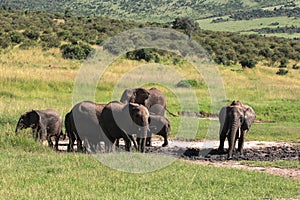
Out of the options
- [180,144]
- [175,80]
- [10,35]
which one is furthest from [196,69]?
[180,144]

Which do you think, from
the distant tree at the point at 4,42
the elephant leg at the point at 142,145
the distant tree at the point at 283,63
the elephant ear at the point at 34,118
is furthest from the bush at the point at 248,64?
the elephant ear at the point at 34,118

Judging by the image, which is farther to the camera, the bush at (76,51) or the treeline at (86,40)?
the treeline at (86,40)

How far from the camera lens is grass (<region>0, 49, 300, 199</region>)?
36.7 ft

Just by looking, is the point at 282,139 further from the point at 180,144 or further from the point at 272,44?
the point at 272,44

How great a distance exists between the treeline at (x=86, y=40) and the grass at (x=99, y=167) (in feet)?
42.2

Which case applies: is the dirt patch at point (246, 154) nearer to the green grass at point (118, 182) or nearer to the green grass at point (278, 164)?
the green grass at point (278, 164)

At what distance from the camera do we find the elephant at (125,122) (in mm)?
16781

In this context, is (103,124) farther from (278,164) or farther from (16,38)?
(16,38)

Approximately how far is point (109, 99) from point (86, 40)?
22.3m

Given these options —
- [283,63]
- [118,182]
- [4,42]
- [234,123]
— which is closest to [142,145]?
[234,123]

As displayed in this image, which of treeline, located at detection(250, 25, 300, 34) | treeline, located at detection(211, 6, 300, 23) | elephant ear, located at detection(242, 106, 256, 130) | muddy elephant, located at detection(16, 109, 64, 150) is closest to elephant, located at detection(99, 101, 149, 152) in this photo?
muddy elephant, located at detection(16, 109, 64, 150)

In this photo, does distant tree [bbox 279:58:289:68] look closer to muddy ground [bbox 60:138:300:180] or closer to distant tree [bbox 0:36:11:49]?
distant tree [bbox 0:36:11:49]

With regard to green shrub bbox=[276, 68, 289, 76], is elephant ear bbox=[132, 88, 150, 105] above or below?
below

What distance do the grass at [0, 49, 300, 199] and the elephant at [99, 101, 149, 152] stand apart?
6.01ft
